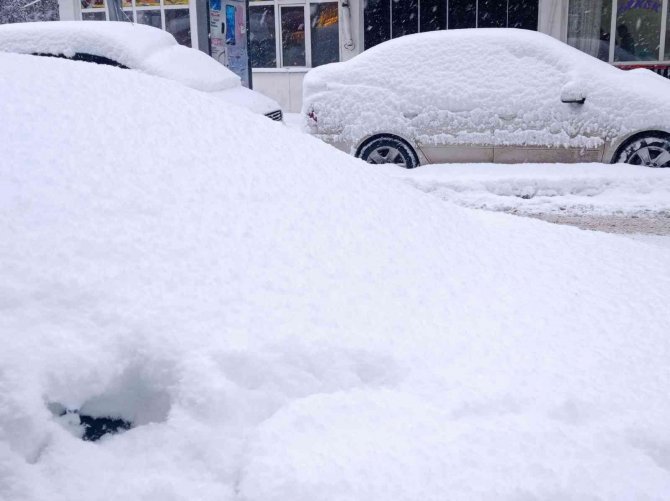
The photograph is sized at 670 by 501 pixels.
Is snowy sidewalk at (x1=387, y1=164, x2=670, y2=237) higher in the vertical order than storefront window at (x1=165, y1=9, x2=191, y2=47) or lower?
lower

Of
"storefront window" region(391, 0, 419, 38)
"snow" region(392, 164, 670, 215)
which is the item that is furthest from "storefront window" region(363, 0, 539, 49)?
"snow" region(392, 164, 670, 215)

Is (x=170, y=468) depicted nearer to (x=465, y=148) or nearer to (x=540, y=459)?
(x=540, y=459)

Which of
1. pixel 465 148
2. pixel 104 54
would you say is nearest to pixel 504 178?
pixel 465 148

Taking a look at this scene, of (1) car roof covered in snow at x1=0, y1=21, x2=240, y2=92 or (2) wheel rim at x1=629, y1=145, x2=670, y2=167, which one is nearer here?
(2) wheel rim at x1=629, y1=145, x2=670, y2=167

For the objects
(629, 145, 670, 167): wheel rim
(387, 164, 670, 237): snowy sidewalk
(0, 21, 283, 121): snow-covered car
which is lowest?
(387, 164, 670, 237): snowy sidewalk

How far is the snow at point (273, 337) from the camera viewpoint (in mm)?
1583

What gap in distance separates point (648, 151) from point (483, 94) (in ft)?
5.84

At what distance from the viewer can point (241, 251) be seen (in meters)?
2.04

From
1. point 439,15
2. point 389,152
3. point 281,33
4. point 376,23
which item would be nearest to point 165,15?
point 281,33

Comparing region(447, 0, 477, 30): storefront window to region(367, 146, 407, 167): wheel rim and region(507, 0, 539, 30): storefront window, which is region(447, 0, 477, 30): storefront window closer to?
region(507, 0, 539, 30): storefront window

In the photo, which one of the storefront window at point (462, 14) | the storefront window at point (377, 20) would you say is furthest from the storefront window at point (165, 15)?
the storefront window at point (462, 14)

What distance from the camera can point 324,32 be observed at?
56.9ft

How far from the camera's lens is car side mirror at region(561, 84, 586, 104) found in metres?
7.72

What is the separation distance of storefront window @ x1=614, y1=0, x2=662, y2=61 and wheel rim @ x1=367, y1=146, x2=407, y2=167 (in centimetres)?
922
